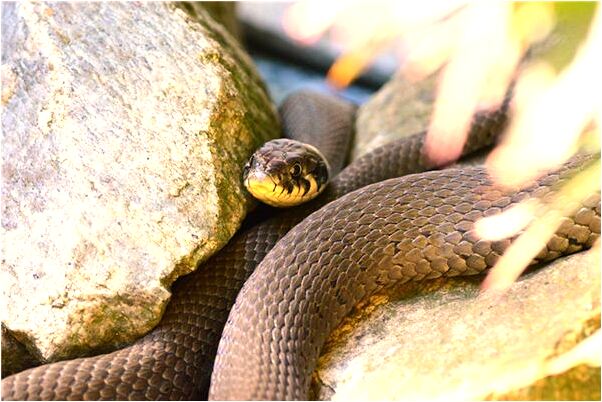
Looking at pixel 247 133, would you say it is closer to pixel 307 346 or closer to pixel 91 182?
pixel 91 182

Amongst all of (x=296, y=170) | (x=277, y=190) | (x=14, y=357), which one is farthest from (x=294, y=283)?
(x=14, y=357)

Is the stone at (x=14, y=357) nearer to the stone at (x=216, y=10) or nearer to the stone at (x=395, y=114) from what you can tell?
the stone at (x=216, y=10)

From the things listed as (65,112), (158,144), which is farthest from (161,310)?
(65,112)

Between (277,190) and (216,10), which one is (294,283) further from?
(216,10)

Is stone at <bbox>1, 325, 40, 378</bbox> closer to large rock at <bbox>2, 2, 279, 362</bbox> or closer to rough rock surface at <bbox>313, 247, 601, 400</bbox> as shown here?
large rock at <bbox>2, 2, 279, 362</bbox>

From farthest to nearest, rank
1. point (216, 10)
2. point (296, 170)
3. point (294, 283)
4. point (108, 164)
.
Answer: point (216, 10)
point (296, 170)
point (108, 164)
point (294, 283)
